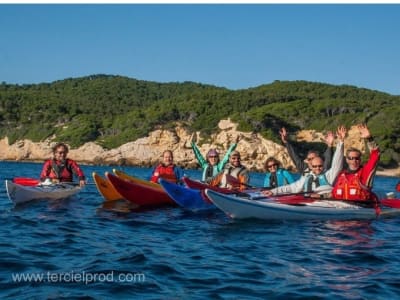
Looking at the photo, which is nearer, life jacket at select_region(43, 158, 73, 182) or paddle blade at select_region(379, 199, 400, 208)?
paddle blade at select_region(379, 199, 400, 208)

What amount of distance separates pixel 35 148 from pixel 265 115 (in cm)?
2405

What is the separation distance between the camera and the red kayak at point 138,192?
12.0 meters

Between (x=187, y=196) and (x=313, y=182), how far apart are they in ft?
8.28

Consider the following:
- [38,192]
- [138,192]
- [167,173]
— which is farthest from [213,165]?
[38,192]

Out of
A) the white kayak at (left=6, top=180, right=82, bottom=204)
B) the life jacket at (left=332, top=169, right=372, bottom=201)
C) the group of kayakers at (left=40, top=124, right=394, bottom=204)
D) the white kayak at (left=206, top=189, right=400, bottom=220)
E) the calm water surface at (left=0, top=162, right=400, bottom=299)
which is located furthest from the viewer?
the white kayak at (left=6, top=180, right=82, bottom=204)

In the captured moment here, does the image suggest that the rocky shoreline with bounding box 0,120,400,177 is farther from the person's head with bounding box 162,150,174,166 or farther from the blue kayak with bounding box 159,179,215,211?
the blue kayak with bounding box 159,179,215,211

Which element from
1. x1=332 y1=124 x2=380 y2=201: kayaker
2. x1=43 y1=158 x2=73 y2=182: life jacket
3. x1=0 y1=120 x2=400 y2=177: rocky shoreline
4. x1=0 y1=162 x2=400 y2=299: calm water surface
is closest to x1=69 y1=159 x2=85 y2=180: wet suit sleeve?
x1=43 y1=158 x2=73 y2=182: life jacket

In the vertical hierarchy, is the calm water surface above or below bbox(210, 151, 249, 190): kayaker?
below

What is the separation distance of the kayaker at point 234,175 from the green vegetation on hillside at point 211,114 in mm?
38295

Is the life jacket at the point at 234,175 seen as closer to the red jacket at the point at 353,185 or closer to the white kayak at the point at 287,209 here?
the white kayak at the point at 287,209

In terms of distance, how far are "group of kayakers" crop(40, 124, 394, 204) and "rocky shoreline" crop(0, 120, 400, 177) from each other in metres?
35.9

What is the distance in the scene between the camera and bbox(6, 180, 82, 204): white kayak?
10.8 meters

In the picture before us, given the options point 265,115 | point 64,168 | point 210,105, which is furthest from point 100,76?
point 64,168

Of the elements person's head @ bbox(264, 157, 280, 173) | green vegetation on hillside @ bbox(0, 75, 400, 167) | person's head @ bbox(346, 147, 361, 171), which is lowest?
person's head @ bbox(264, 157, 280, 173)
